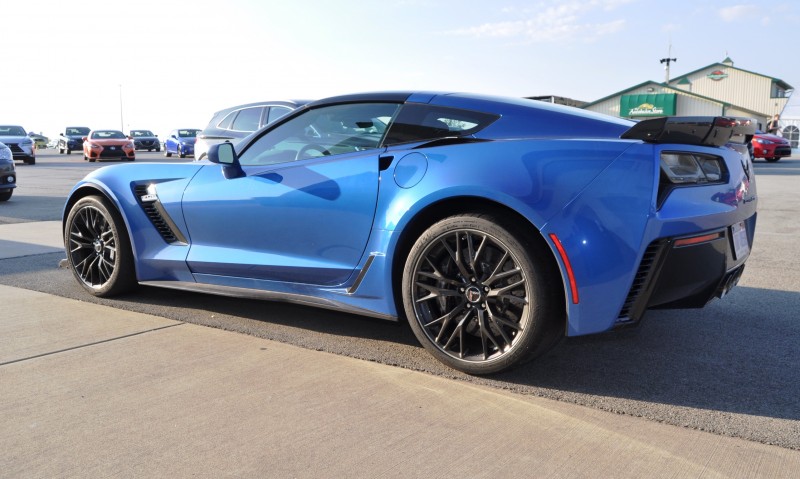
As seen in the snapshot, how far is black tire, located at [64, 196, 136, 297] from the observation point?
14.6 feet

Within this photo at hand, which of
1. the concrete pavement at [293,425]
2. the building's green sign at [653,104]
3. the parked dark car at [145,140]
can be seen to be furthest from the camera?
the building's green sign at [653,104]

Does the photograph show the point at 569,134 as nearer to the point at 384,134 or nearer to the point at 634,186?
the point at 634,186

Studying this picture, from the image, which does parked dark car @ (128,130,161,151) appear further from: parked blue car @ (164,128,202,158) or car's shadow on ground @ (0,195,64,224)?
car's shadow on ground @ (0,195,64,224)

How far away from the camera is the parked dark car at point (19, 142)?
85.7ft

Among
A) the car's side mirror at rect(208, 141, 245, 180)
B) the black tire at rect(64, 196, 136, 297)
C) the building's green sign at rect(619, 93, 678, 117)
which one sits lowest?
the black tire at rect(64, 196, 136, 297)

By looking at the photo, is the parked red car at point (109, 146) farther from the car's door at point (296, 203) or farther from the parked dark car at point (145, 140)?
the car's door at point (296, 203)

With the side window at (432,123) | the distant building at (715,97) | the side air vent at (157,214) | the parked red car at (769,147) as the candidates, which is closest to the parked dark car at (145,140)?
the distant building at (715,97)

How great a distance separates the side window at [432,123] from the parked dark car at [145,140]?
1587 inches

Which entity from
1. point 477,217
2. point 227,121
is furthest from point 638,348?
point 227,121

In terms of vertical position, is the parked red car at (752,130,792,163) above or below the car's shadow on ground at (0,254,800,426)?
above

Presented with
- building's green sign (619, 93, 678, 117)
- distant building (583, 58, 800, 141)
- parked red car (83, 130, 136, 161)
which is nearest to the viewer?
parked red car (83, 130, 136, 161)

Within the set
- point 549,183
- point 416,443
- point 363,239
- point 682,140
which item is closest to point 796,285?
point 682,140

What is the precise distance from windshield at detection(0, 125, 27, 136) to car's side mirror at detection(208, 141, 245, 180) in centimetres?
2644

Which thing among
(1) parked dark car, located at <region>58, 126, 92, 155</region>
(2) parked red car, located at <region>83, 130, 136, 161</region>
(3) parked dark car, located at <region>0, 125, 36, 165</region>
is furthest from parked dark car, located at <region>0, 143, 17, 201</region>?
(1) parked dark car, located at <region>58, 126, 92, 155</region>
